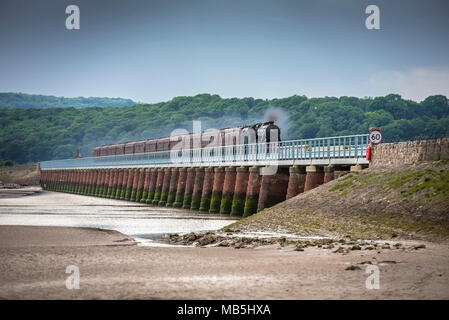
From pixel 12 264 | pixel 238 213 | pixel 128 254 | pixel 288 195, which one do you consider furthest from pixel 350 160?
pixel 12 264

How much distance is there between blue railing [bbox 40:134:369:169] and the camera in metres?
29.8

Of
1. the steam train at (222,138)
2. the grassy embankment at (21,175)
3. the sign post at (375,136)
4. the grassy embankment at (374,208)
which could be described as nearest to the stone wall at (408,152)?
the sign post at (375,136)

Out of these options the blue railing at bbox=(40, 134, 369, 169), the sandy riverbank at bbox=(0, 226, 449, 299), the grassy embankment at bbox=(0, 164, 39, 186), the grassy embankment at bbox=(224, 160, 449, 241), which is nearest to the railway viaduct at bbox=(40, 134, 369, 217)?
the blue railing at bbox=(40, 134, 369, 169)

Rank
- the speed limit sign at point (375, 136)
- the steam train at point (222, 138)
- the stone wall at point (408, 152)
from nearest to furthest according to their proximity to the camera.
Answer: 1. the stone wall at point (408, 152)
2. the speed limit sign at point (375, 136)
3. the steam train at point (222, 138)

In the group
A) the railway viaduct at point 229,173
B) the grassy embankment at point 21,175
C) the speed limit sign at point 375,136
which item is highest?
the speed limit sign at point 375,136

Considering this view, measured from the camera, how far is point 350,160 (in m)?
28.5

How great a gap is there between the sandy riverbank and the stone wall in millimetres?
7671

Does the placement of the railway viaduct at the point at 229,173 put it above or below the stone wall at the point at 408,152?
below

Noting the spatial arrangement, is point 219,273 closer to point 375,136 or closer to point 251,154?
point 375,136

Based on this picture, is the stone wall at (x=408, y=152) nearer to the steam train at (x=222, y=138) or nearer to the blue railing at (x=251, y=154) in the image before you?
the blue railing at (x=251, y=154)

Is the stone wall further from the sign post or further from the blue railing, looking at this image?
the blue railing

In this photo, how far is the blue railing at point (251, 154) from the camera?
29.8 meters

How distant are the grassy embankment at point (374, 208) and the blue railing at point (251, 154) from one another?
3.30 m
